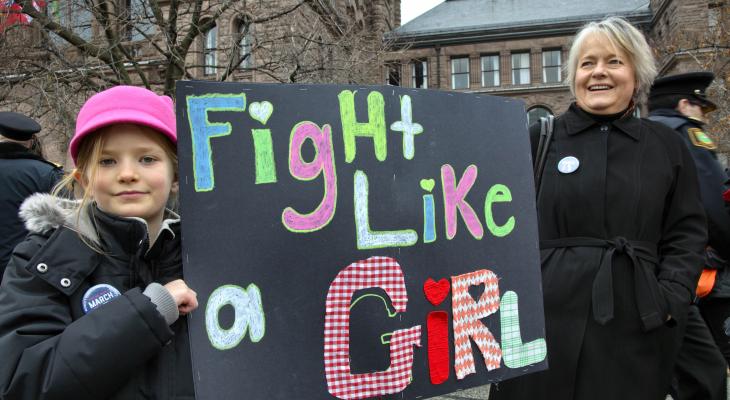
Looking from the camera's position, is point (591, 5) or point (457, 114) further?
point (591, 5)

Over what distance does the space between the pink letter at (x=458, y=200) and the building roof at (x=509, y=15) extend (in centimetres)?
3337

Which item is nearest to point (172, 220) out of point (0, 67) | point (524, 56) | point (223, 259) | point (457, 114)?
point (223, 259)

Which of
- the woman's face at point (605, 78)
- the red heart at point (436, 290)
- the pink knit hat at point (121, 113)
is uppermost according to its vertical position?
the woman's face at point (605, 78)

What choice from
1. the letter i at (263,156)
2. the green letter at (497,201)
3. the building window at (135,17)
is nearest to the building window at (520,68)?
the building window at (135,17)

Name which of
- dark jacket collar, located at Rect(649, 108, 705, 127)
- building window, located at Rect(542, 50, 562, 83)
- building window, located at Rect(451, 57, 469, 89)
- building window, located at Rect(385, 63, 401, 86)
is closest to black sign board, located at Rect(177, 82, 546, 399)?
dark jacket collar, located at Rect(649, 108, 705, 127)

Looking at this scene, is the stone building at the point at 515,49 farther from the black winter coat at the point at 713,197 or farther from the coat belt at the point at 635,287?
the coat belt at the point at 635,287

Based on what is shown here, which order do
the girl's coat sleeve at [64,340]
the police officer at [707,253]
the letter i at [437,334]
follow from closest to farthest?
1. the girl's coat sleeve at [64,340]
2. the letter i at [437,334]
3. the police officer at [707,253]

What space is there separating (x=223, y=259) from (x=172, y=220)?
0.19 m

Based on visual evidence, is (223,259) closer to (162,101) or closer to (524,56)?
(162,101)

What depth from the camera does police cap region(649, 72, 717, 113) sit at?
130 inches

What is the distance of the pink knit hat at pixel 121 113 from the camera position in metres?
1.37

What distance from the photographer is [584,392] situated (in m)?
2.01

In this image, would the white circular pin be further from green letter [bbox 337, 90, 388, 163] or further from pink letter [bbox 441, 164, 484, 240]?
green letter [bbox 337, 90, 388, 163]

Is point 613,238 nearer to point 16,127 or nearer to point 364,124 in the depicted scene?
point 364,124
